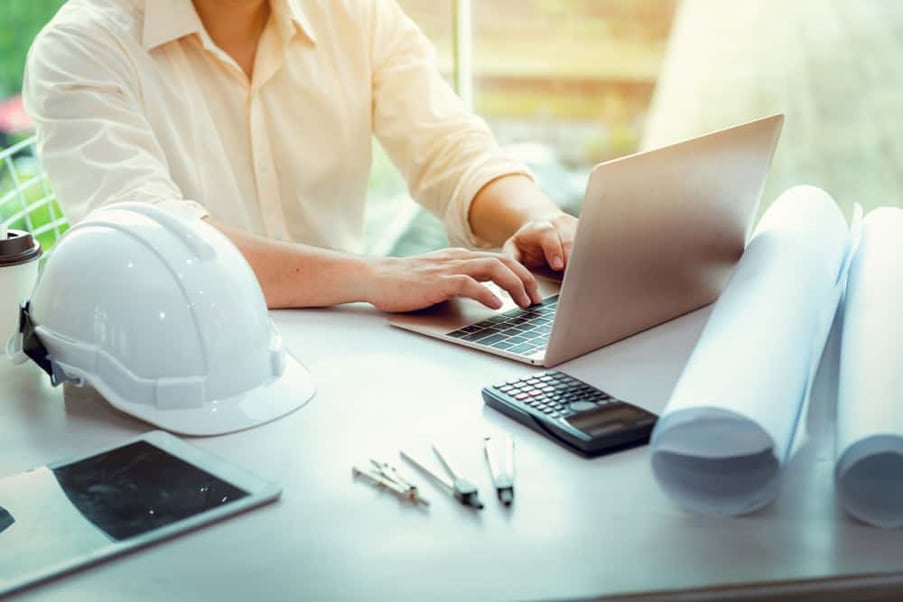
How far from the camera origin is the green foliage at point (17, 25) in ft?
8.45

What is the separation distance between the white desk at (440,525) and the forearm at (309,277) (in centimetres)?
26

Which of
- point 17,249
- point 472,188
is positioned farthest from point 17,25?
point 17,249

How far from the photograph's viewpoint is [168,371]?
0.94 m

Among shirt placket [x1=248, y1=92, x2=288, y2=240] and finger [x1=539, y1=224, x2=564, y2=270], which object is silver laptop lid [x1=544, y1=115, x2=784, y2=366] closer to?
finger [x1=539, y1=224, x2=564, y2=270]

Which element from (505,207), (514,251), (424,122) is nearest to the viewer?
(514,251)

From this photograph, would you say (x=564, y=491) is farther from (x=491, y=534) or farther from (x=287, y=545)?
(x=287, y=545)

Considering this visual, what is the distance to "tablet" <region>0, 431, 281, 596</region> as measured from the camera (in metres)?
0.74

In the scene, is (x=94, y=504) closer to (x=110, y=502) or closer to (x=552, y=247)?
(x=110, y=502)

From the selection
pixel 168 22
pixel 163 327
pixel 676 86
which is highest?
pixel 168 22

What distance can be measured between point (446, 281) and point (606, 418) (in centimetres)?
36

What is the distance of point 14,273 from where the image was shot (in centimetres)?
115

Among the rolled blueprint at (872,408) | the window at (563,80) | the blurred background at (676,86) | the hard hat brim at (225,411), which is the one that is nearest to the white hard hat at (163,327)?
the hard hat brim at (225,411)

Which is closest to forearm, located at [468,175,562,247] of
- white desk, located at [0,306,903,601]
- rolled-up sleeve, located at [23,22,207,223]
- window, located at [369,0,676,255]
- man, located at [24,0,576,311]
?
man, located at [24,0,576,311]

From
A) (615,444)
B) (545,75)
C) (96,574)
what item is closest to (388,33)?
(615,444)
